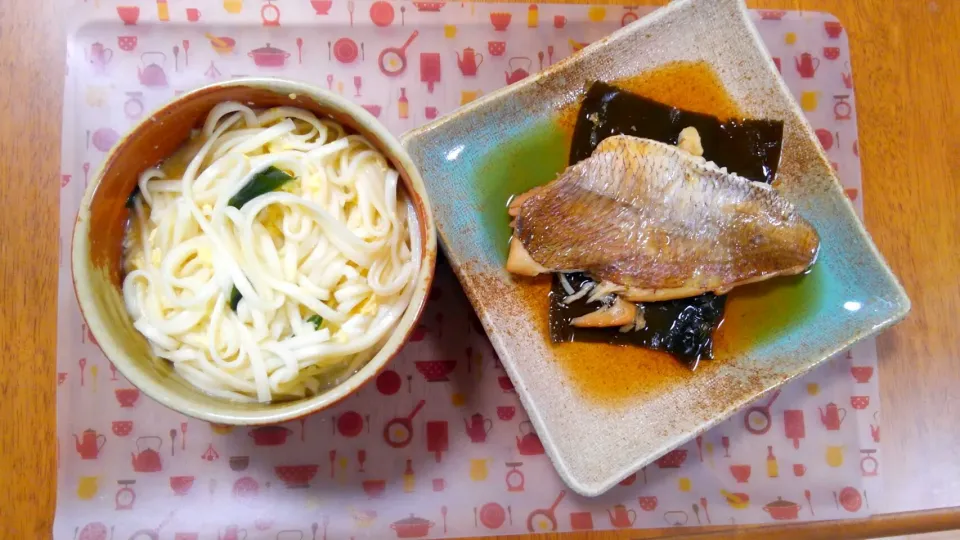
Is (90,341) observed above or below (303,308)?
below

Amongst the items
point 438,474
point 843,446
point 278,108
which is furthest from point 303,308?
point 843,446

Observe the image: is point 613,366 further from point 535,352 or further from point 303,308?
point 303,308

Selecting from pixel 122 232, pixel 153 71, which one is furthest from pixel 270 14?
pixel 122 232

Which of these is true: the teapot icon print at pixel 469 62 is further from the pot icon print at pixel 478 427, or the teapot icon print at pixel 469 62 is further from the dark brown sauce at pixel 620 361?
the pot icon print at pixel 478 427

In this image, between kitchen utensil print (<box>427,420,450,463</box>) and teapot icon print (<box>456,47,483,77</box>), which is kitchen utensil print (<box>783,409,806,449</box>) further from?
teapot icon print (<box>456,47,483,77</box>)

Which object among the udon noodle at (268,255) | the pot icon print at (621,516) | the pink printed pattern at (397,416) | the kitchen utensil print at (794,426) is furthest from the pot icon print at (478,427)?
the kitchen utensil print at (794,426)
